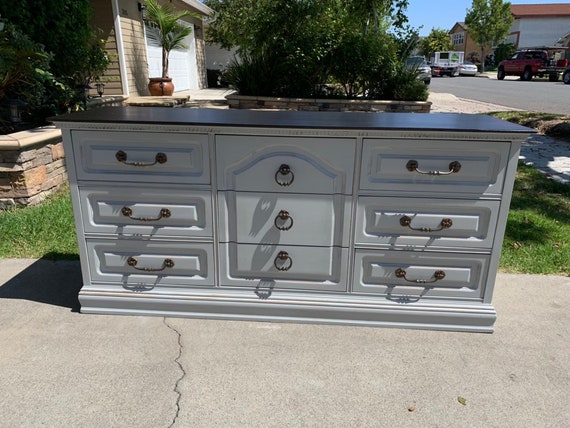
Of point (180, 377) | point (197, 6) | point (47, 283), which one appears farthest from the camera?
point (197, 6)

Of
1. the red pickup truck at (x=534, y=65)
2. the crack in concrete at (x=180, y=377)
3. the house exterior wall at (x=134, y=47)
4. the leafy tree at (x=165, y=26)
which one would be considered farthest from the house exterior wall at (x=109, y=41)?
the red pickup truck at (x=534, y=65)

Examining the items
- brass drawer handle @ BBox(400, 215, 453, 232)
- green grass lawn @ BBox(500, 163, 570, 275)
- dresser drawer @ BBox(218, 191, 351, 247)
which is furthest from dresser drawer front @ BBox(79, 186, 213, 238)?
green grass lawn @ BBox(500, 163, 570, 275)

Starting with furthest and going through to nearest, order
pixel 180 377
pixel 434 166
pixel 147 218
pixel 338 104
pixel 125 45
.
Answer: pixel 125 45 → pixel 338 104 → pixel 147 218 → pixel 434 166 → pixel 180 377

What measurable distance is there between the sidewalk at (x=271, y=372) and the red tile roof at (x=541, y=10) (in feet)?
208

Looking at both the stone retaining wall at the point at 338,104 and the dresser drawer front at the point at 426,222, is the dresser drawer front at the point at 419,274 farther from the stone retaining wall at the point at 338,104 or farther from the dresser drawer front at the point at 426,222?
the stone retaining wall at the point at 338,104

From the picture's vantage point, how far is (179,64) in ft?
56.3

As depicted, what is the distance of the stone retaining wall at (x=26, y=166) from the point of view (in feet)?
15.6

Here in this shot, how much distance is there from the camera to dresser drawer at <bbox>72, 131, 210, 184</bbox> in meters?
2.67

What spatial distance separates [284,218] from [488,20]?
176ft

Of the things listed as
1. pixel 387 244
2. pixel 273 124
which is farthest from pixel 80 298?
pixel 387 244

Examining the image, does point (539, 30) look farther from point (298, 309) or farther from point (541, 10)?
point (298, 309)

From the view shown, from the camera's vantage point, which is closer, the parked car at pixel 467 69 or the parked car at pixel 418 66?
the parked car at pixel 418 66

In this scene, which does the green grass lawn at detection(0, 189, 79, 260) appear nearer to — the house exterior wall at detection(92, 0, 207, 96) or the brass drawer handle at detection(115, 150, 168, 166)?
the brass drawer handle at detection(115, 150, 168, 166)

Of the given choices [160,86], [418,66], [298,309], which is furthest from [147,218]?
[160,86]
